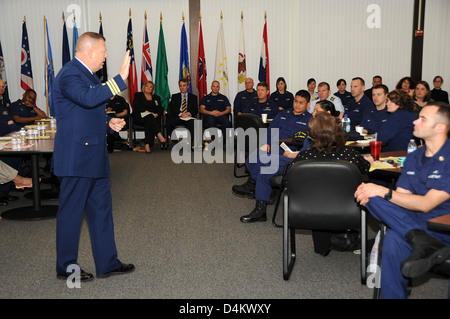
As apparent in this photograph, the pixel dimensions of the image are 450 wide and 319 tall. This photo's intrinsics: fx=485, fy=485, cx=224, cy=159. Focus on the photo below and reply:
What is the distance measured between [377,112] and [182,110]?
475 cm

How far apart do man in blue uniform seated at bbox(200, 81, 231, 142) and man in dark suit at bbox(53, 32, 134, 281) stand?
6140 mm

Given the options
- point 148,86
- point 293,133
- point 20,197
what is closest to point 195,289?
point 293,133

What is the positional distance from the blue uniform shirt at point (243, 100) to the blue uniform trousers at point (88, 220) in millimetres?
6421

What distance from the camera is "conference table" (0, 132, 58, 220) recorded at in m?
4.37

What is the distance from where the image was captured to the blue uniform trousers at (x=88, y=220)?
2943mm

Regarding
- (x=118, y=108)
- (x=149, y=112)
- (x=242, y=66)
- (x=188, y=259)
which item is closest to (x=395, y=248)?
(x=188, y=259)

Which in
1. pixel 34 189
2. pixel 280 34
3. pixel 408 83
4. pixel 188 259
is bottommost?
pixel 188 259

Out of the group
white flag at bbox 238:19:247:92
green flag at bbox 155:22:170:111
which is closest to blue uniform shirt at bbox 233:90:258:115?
white flag at bbox 238:19:247:92

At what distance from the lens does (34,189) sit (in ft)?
15.4

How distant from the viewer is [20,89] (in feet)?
32.3

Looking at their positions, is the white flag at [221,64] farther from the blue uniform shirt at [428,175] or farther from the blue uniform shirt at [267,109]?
the blue uniform shirt at [428,175]

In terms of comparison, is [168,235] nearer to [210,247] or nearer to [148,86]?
[210,247]

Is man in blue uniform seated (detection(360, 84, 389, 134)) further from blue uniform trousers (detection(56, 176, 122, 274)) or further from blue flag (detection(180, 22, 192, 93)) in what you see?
blue flag (detection(180, 22, 192, 93))

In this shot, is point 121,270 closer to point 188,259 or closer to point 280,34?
point 188,259
